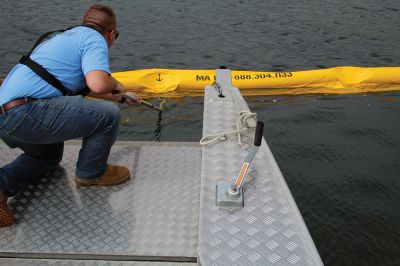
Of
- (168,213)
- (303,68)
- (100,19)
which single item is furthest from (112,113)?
(303,68)

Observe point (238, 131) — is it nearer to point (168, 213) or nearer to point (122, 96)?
point (168, 213)

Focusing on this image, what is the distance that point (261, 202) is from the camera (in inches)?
89.0

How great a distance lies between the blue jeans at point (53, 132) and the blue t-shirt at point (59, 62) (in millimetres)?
112

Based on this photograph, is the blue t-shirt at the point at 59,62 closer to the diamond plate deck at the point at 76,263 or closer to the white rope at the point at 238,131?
the white rope at the point at 238,131

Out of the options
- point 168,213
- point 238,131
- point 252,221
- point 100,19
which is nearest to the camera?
point 252,221

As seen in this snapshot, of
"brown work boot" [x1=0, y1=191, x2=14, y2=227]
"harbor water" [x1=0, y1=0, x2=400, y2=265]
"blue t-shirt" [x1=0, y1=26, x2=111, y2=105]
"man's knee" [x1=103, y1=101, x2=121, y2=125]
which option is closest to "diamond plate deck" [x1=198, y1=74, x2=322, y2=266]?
"man's knee" [x1=103, y1=101, x2=121, y2=125]

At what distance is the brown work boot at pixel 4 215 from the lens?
312 cm

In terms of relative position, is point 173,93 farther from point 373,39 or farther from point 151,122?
point 373,39

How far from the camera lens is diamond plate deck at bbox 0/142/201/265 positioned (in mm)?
3018

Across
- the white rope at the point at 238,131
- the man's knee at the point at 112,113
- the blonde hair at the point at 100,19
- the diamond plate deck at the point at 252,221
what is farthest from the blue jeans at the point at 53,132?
the diamond plate deck at the point at 252,221

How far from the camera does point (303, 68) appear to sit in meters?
11.0

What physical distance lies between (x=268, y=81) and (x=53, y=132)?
5.97 metres

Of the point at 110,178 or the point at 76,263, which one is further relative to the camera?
the point at 110,178

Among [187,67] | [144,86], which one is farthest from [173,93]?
[187,67]
